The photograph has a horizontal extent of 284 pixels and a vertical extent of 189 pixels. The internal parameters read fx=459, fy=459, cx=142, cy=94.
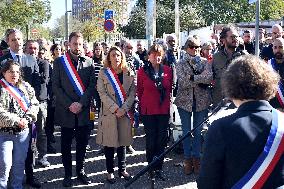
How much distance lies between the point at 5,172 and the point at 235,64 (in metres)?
3.71

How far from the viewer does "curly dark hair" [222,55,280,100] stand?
248 centimetres

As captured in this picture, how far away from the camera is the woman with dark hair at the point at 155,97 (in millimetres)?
6359

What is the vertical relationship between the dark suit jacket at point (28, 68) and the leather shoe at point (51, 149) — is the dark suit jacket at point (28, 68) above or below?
above

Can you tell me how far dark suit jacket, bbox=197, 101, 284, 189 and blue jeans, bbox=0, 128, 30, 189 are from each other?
339 centimetres

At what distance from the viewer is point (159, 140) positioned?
21.2ft

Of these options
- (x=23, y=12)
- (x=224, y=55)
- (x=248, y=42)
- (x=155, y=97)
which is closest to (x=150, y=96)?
(x=155, y=97)

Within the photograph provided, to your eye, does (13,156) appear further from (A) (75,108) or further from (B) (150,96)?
(B) (150,96)

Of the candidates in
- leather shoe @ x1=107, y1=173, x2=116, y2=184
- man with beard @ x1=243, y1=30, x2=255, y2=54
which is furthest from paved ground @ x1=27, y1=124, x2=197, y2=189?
man with beard @ x1=243, y1=30, x2=255, y2=54

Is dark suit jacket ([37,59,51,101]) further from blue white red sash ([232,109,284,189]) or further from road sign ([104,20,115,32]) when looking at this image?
road sign ([104,20,115,32])

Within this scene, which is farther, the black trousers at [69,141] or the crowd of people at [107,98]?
the black trousers at [69,141]

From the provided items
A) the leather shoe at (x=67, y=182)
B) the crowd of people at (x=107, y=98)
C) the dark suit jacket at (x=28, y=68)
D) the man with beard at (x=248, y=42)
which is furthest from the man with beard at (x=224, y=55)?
the man with beard at (x=248, y=42)

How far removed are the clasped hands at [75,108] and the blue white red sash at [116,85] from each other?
1.82ft

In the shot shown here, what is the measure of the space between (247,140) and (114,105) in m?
3.97

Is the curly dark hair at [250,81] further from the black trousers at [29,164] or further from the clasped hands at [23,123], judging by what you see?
the black trousers at [29,164]
